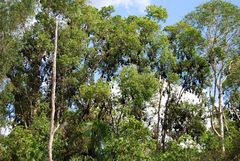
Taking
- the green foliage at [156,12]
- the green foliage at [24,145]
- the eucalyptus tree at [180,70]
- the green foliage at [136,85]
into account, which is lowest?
the green foliage at [24,145]

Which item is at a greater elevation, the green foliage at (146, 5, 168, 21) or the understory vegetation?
the green foliage at (146, 5, 168, 21)

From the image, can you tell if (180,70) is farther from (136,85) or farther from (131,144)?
(131,144)

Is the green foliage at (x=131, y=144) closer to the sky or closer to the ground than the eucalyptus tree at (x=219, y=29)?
closer to the ground

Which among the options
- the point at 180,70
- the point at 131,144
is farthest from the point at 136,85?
the point at 180,70

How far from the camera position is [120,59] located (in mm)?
20125

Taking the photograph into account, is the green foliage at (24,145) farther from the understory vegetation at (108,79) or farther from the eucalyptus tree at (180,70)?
the eucalyptus tree at (180,70)

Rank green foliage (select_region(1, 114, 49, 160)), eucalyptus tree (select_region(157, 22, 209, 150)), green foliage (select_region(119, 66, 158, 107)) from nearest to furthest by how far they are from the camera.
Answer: green foliage (select_region(1, 114, 49, 160))
green foliage (select_region(119, 66, 158, 107))
eucalyptus tree (select_region(157, 22, 209, 150))

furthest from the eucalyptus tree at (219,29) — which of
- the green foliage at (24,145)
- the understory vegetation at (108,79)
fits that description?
the green foliage at (24,145)

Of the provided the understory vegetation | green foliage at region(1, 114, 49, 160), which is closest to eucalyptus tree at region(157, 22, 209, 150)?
the understory vegetation

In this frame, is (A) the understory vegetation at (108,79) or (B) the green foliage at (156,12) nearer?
(A) the understory vegetation at (108,79)

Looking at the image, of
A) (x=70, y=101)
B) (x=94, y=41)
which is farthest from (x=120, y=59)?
(x=70, y=101)

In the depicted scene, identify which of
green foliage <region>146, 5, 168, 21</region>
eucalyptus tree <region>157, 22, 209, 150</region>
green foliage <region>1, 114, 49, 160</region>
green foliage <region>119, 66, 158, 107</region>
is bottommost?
green foliage <region>1, 114, 49, 160</region>

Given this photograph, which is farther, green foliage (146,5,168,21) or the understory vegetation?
green foliage (146,5,168,21)

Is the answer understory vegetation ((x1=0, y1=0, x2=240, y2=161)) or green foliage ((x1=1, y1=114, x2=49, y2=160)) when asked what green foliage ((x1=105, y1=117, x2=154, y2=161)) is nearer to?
understory vegetation ((x1=0, y1=0, x2=240, y2=161))
